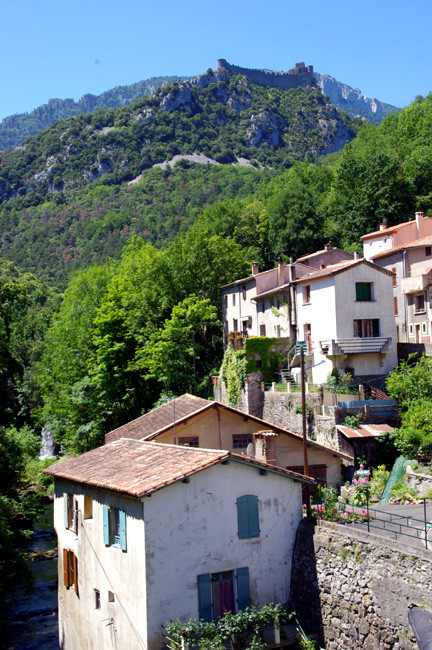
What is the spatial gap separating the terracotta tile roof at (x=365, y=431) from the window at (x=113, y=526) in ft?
48.7

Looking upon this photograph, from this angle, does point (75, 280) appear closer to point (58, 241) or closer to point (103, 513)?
point (103, 513)

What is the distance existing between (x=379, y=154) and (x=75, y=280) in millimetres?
32358

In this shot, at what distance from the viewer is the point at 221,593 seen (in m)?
16.9

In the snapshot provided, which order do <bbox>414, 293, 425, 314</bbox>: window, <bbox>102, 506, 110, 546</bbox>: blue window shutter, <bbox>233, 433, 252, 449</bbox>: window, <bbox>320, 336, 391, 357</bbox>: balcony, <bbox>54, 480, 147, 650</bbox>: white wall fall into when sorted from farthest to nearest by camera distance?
<bbox>414, 293, 425, 314</bbox>: window → <bbox>320, 336, 391, 357</bbox>: balcony → <bbox>233, 433, 252, 449</bbox>: window → <bbox>102, 506, 110, 546</bbox>: blue window shutter → <bbox>54, 480, 147, 650</bbox>: white wall

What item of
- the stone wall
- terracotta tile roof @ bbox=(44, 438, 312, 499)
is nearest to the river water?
terracotta tile roof @ bbox=(44, 438, 312, 499)

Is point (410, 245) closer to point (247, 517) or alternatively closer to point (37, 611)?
point (247, 517)

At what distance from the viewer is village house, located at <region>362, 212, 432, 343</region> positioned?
43.2 meters

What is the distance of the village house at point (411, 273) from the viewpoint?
43250 mm

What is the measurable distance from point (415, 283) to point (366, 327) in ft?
28.7

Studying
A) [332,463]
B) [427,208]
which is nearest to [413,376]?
[332,463]

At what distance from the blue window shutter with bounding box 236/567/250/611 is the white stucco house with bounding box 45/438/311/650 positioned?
1.0 inches

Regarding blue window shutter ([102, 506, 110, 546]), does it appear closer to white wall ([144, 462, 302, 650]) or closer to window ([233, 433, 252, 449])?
white wall ([144, 462, 302, 650])

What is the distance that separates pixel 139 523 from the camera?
53.3 feet

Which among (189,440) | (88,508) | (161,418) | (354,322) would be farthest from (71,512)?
(354,322)
